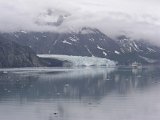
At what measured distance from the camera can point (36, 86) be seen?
76812mm

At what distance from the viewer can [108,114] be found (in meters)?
45.5

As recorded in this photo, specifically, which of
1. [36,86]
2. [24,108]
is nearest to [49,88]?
[36,86]

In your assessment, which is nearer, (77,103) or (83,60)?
(77,103)

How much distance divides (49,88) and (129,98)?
1843 centimetres

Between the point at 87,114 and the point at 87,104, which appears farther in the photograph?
the point at 87,104

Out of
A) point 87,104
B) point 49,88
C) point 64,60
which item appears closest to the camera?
point 87,104

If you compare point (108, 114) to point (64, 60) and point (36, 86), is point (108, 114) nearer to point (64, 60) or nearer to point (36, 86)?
point (36, 86)

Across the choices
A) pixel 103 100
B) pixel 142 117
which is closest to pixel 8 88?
pixel 103 100

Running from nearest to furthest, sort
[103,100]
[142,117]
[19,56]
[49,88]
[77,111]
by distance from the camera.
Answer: [142,117] → [77,111] → [103,100] → [49,88] → [19,56]

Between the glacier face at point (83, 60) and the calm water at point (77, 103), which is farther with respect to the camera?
the glacier face at point (83, 60)

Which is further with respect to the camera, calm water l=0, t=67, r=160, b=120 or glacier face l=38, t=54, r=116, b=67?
glacier face l=38, t=54, r=116, b=67

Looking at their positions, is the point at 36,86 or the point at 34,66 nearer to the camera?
the point at 36,86

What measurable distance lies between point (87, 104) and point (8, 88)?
24034 mm

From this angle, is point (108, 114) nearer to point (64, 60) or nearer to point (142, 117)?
point (142, 117)
